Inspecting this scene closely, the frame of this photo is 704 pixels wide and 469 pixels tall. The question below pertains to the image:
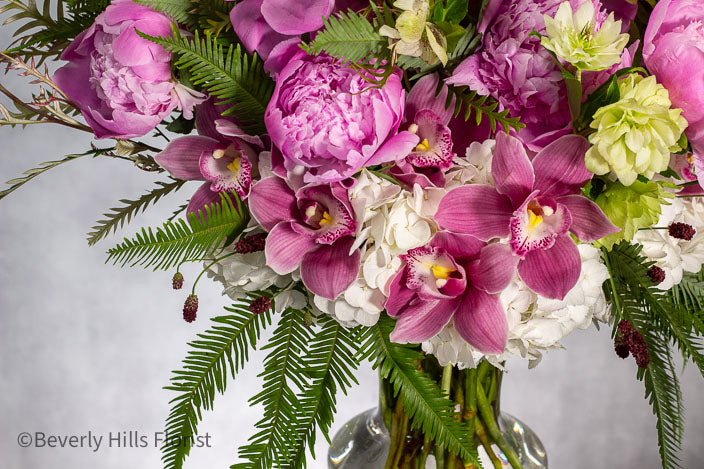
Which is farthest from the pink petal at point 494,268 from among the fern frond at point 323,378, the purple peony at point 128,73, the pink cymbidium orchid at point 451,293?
the purple peony at point 128,73

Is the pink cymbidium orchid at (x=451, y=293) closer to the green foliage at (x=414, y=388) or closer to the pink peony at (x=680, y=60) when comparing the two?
the green foliage at (x=414, y=388)

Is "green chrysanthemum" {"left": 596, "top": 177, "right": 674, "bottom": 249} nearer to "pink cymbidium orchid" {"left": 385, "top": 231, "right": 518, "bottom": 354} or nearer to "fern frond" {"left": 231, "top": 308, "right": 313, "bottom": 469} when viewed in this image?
"pink cymbidium orchid" {"left": 385, "top": 231, "right": 518, "bottom": 354}

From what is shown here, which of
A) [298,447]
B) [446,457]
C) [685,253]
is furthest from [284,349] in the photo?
[685,253]

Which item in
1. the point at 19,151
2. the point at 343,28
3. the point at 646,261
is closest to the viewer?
the point at 343,28

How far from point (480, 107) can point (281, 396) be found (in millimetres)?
238

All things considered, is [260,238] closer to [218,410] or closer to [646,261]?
[646,261]

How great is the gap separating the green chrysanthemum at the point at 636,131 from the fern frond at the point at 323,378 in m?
0.21

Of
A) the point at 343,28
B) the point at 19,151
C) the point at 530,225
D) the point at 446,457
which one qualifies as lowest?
the point at 19,151

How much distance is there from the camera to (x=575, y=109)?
46 cm

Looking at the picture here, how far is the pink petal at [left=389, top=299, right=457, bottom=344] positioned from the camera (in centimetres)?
51

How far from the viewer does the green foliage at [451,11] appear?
1.50 ft

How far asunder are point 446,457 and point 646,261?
0.23 m

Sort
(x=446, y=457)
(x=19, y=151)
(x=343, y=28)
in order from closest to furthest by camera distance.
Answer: (x=343, y=28), (x=446, y=457), (x=19, y=151)

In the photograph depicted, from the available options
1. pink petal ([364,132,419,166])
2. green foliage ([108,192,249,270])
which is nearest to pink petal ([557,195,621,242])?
pink petal ([364,132,419,166])
